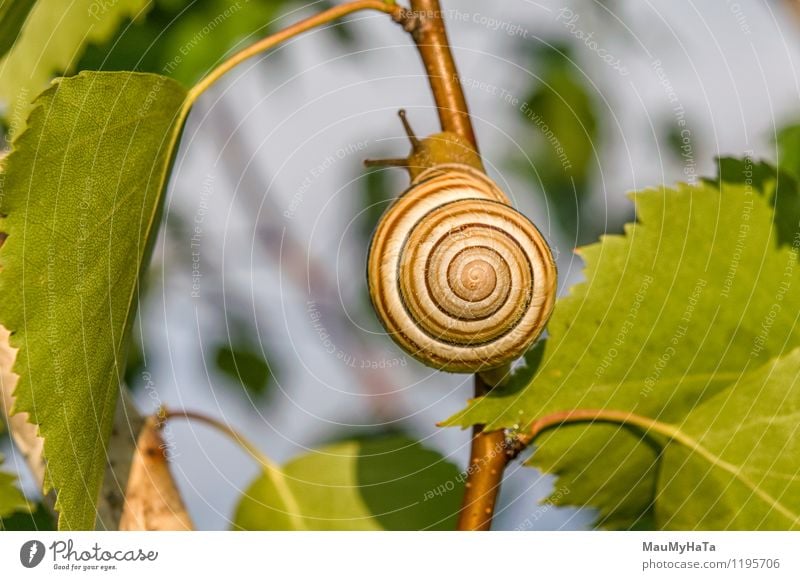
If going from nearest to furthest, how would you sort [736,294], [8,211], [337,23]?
[8,211] → [736,294] → [337,23]

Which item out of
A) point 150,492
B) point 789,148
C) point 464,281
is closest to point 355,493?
point 150,492

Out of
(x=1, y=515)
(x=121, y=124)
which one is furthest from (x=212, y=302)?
(x=121, y=124)

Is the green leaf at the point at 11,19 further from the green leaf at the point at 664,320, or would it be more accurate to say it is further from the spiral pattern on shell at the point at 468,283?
the green leaf at the point at 664,320

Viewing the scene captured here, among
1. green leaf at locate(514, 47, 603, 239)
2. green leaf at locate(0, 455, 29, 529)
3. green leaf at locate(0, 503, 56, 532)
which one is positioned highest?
green leaf at locate(514, 47, 603, 239)

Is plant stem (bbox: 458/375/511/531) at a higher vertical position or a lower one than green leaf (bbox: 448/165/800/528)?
lower

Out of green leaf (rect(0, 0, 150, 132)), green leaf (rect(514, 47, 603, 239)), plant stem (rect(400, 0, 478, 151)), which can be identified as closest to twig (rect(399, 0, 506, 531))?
plant stem (rect(400, 0, 478, 151))

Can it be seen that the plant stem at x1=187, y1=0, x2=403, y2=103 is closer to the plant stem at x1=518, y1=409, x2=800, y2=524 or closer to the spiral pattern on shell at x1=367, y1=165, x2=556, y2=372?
the spiral pattern on shell at x1=367, y1=165, x2=556, y2=372
